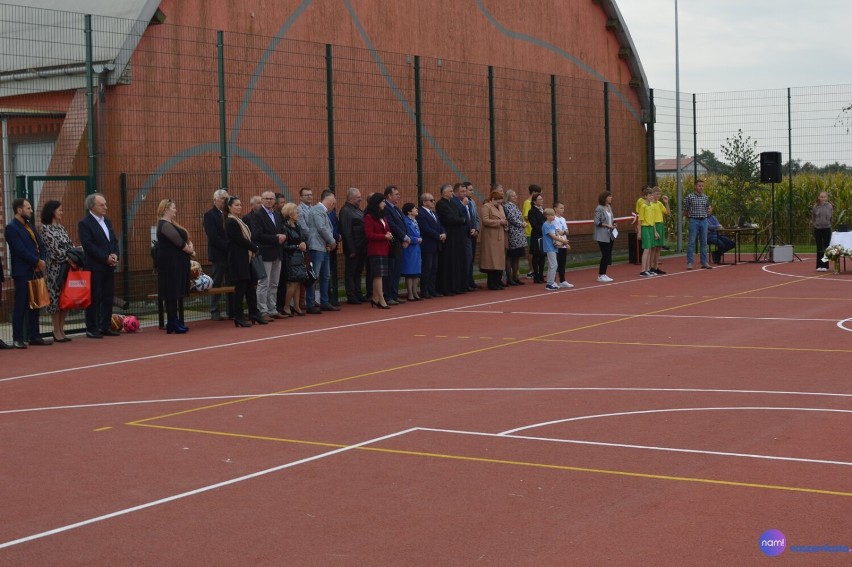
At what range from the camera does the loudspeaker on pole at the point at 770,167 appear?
28922mm

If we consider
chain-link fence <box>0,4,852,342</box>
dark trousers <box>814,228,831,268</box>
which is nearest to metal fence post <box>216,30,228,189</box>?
chain-link fence <box>0,4,852,342</box>

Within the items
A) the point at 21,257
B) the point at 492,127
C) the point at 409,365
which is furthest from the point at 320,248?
the point at 492,127

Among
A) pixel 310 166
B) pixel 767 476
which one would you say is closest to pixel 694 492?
pixel 767 476

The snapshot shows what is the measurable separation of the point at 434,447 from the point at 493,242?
1380 centimetres

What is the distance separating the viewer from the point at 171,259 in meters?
16.9

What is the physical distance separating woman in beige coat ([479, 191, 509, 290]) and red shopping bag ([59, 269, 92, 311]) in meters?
8.31

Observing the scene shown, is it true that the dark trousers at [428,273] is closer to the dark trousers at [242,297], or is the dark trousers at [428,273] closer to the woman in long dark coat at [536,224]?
the woman in long dark coat at [536,224]

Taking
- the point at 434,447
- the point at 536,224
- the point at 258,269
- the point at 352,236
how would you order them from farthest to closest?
the point at 536,224 < the point at 352,236 < the point at 258,269 < the point at 434,447

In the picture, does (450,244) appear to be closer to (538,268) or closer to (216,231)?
(538,268)

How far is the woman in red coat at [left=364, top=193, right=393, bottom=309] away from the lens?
19562 millimetres

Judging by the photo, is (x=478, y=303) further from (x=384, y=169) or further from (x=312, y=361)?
(x=312, y=361)

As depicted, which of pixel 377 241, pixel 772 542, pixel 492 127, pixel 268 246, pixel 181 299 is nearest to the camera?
pixel 772 542

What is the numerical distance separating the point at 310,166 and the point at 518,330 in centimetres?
746

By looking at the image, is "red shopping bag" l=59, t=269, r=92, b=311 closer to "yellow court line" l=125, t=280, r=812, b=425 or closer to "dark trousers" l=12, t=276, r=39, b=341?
"dark trousers" l=12, t=276, r=39, b=341
